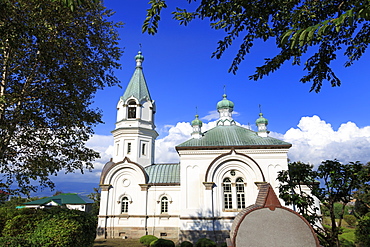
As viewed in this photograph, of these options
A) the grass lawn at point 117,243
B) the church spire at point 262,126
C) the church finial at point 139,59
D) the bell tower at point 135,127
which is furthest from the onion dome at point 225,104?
the grass lawn at point 117,243

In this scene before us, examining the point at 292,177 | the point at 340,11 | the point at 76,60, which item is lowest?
the point at 292,177

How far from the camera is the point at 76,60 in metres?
8.20

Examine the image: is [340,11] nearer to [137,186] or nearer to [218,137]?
[218,137]

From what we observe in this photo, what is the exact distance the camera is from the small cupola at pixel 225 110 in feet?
82.2

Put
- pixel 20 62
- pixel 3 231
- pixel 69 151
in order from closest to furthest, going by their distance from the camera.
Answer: pixel 20 62, pixel 3 231, pixel 69 151

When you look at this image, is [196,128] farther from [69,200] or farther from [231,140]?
[69,200]

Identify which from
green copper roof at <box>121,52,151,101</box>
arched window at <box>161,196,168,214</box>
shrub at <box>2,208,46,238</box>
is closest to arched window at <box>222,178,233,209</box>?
arched window at <box>161,196,168,214</box>

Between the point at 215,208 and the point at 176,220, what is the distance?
163 inches

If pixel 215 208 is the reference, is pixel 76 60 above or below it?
above

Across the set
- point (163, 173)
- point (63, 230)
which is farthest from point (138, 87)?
point (63, 230)

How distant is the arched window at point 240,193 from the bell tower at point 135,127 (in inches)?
357

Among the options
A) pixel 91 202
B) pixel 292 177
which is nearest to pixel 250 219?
pixel 292 177

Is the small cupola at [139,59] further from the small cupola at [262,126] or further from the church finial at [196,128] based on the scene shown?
the small cupola at [262,126]

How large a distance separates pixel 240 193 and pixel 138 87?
48.2ft
